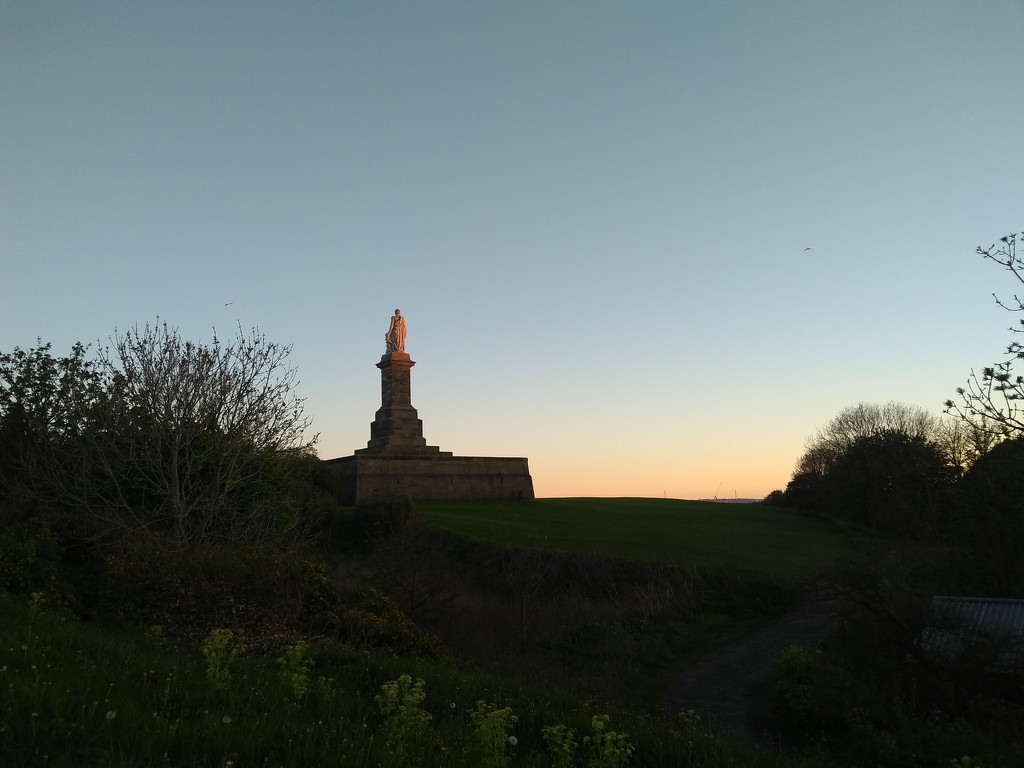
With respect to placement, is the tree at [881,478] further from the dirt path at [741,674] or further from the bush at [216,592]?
the bush at [216,592]

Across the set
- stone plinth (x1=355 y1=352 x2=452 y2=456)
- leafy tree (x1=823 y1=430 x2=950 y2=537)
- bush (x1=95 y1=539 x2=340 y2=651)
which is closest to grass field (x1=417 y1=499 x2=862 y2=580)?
leafy tree (x1=823 y1=430 x2=950 y2=537)

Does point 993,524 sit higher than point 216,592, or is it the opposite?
point 993,524

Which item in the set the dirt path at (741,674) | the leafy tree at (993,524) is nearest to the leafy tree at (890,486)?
the dirt path at (741,674)

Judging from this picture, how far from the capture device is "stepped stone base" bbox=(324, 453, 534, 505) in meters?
42.8

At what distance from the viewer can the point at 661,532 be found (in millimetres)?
35406

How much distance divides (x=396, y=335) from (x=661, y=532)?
21.2 m

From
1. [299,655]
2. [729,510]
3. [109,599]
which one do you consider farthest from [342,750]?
[729,510]

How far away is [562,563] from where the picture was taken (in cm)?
2684

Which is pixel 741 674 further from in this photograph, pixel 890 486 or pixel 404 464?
pixel 890 486

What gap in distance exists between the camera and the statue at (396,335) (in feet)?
155

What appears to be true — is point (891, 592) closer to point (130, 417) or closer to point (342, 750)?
point (342, 750)

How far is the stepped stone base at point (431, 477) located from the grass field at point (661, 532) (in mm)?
2053

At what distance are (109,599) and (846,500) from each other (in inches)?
1854

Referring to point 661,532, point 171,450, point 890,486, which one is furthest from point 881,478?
point 171,450
